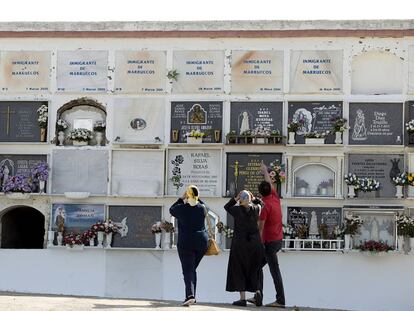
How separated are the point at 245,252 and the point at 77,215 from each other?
5773 millimetres

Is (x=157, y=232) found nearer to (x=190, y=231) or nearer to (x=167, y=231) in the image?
(x=167, y=231)

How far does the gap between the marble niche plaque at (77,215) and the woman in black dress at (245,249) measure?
5386 mm

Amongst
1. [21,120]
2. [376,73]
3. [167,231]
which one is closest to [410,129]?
[376,73]

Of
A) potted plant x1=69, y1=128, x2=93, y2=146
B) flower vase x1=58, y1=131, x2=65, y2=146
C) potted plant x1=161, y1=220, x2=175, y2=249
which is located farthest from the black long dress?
flower vase x1=58, y1=131, x2=65, y2=146

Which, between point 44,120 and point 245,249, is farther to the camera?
point 44,120

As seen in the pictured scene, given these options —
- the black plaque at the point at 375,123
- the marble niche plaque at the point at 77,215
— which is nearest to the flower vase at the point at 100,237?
the marble niche plaque at the point at 77,215

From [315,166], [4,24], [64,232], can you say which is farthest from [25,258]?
[315,166]

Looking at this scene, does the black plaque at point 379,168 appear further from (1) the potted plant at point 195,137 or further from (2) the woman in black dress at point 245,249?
(2) the woman in black dress at point 245,249

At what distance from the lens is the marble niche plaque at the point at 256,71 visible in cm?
1620

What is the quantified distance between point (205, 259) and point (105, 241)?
6.40 ft

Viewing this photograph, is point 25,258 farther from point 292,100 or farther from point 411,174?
point 411,174

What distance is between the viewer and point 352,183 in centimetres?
1566

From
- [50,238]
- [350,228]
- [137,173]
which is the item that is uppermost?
[137,173]

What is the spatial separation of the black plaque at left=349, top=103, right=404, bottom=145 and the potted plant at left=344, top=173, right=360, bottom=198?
2.13 ft
